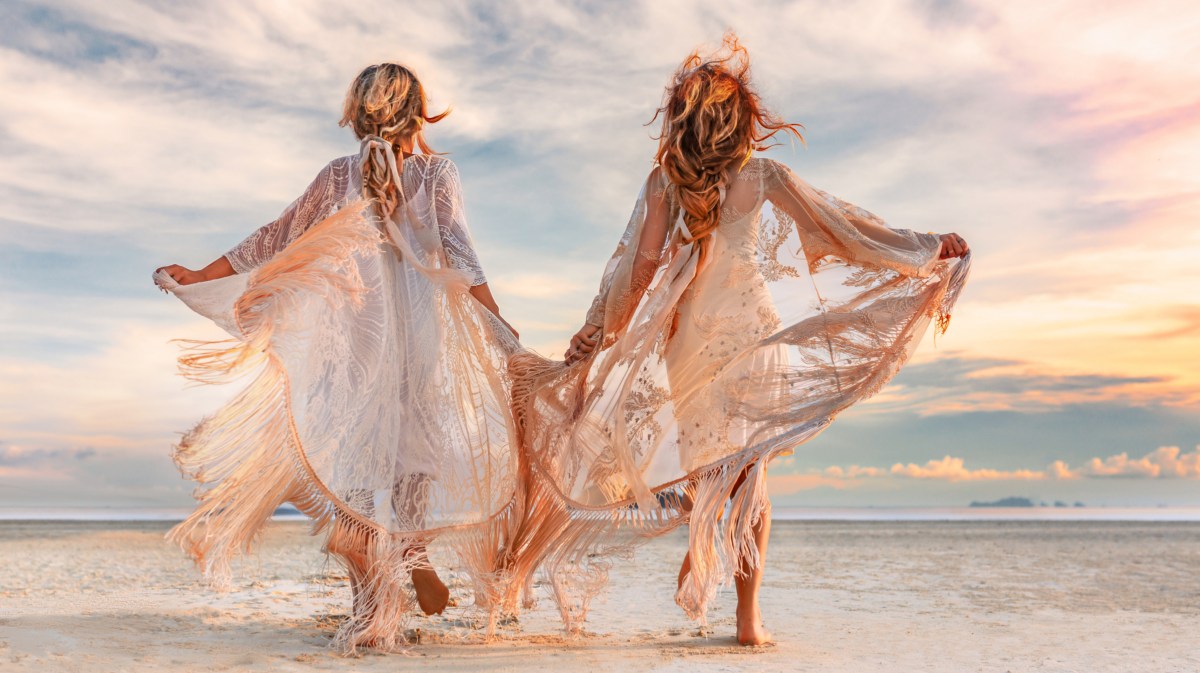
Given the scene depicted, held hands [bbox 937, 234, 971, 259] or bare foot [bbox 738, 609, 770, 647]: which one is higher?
held hands [bbox 937, 234, 971, 259]

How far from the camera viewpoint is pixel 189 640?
3.61m

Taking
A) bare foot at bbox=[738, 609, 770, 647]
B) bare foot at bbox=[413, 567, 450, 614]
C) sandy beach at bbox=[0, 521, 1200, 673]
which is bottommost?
sandy beach at bbox=[0, 521, 1200, 673]

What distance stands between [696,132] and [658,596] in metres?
3.07

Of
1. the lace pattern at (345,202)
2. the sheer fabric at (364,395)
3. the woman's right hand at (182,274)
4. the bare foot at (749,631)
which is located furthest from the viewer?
the lace pattern at (345,202)

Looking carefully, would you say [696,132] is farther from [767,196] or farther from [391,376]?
[391,376]

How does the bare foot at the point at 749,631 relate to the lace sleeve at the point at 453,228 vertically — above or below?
below

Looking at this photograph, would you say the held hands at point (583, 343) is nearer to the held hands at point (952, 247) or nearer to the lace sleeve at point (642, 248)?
the lace sleeve at point (642, 248)

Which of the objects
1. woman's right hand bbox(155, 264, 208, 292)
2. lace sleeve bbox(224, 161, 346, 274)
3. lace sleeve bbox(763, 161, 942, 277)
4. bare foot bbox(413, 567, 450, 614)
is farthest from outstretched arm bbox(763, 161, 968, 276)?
woman's right hand bbox(155, 264, 208, 292)

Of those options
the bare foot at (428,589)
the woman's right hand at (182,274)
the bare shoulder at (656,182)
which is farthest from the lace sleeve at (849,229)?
the woman's right hand at (182,274)

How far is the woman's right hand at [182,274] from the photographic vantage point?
12.3ft

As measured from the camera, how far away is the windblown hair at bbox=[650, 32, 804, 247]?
3.64 meters

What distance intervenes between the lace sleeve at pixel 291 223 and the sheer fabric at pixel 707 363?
1079 mm

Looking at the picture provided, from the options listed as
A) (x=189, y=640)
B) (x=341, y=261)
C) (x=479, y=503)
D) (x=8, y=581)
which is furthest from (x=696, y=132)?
(x=8, y=581)

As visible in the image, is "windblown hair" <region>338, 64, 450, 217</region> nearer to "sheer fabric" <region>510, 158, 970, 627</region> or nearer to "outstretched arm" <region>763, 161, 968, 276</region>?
"sheer fabric" <region>510, 158, 970, 627</region>
